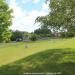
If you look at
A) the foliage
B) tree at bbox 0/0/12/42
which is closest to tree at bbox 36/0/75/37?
tree at bbox 0/0/12/42

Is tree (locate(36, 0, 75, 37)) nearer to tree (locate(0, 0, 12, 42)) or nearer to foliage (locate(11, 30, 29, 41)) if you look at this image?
tree (locate(0, 0, 12, 42))

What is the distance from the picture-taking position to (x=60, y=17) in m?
17.1

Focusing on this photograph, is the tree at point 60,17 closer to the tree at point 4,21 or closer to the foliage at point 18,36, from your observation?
the tree at point 4,21

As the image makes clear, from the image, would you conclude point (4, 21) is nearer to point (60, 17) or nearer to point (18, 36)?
point (60, 17)

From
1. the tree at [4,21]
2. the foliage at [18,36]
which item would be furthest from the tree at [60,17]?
the foliage at [18,36]

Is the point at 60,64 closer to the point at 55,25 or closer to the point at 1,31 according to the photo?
the point at 55,25

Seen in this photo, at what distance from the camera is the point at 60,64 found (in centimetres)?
1532

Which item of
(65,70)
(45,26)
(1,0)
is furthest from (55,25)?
(1,0)

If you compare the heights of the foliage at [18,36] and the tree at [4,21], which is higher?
the tree at [4,21]

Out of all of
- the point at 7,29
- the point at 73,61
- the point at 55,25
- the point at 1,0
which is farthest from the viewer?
the point at 7,29

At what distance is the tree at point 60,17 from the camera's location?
16.4 m

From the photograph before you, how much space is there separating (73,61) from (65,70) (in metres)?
2.66

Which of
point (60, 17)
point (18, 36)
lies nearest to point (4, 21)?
point (60, 17)

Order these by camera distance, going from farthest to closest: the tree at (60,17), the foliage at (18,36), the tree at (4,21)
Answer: the foliage at (18,36), the tree at (4,21), the tree at (60,17)
